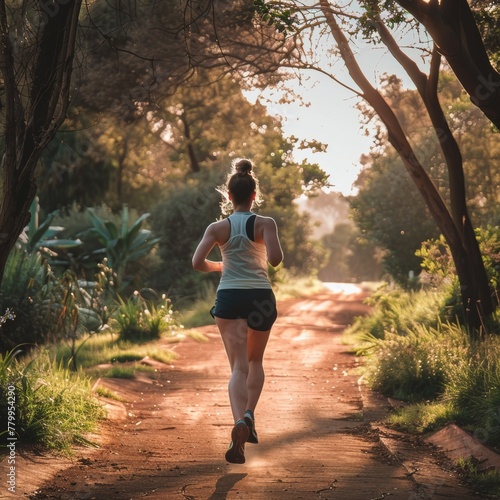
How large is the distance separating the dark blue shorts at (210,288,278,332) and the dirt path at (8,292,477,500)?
3.51ft

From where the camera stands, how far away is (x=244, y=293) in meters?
6.09

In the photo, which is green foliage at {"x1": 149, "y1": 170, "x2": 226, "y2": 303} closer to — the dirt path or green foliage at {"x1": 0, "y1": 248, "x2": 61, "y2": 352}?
green foliage at {"x1": 0, "y1": 248, "x2": 61, "y2": 352}

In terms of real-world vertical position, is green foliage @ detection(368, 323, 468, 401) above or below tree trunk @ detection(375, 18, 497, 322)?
below

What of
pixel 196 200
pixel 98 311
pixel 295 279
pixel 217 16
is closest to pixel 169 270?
pixel 196 200

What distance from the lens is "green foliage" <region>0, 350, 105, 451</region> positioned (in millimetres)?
6367

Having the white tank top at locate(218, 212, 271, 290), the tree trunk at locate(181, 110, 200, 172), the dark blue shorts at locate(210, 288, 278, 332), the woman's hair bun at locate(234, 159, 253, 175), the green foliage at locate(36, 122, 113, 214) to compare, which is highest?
the tree trunk at locate(181, 110, 200, 172)

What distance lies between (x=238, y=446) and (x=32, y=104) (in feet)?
9.06

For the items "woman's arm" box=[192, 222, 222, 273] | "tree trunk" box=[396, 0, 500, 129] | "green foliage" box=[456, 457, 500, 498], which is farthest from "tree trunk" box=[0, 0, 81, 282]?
"green foliage" box=[456, 457, 500, 498]

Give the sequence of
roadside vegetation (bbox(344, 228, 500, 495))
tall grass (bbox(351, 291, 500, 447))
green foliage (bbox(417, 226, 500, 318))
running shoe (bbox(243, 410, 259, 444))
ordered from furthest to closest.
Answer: green foliage (bbox(417, 226, 500, 318)) < tall grass (bbox(351, 291, 500, 447)) < roadside vegetation (bbox(344, 228, 500, 495)) < running shoe (bbox(243, 410, 259, 444))

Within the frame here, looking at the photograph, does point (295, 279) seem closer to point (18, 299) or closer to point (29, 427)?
point (18, 299)

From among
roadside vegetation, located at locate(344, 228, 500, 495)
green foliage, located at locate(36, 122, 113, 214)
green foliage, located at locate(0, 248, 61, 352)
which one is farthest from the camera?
green foliage, located at locate(36, 122, 113, 214)

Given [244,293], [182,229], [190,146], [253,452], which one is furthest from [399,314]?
[190,146]

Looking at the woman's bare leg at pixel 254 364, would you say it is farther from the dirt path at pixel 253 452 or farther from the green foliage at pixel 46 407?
the green foliage at pixel 46 407

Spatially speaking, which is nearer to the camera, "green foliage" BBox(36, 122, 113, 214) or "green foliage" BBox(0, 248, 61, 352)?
"green foliage" BBox(0, 248, 61, 352)
